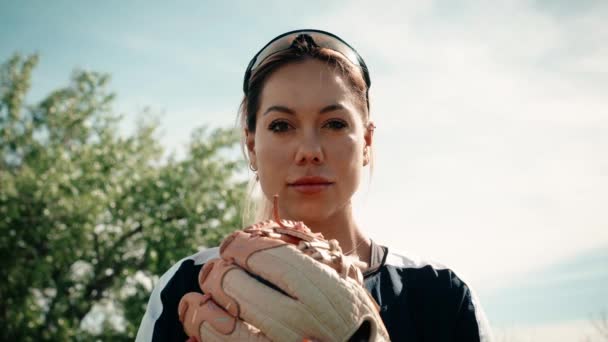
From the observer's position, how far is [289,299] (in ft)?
5.78

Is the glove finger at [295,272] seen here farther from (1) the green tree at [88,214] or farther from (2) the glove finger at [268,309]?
(1) the green tree at [88,214]

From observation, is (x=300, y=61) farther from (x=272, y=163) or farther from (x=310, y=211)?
(x=310, y=211)

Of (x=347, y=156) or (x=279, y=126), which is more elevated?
(x=279, y=126)

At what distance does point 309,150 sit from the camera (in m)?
2.40

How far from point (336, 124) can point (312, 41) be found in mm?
549

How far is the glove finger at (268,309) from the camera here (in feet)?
5.70

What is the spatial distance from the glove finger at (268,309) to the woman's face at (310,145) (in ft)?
2.40

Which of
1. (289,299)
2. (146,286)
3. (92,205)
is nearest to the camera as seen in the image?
(289,299)

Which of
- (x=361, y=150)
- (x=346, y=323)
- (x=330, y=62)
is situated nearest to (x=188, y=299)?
(x=346, y=323)

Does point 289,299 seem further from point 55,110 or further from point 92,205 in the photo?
point 55,110

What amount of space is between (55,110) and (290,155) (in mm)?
17218

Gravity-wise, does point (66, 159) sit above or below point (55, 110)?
below

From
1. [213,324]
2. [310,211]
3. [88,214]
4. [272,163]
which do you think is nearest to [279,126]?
[272,163]

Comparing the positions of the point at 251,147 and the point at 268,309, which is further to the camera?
the point at 251,147
